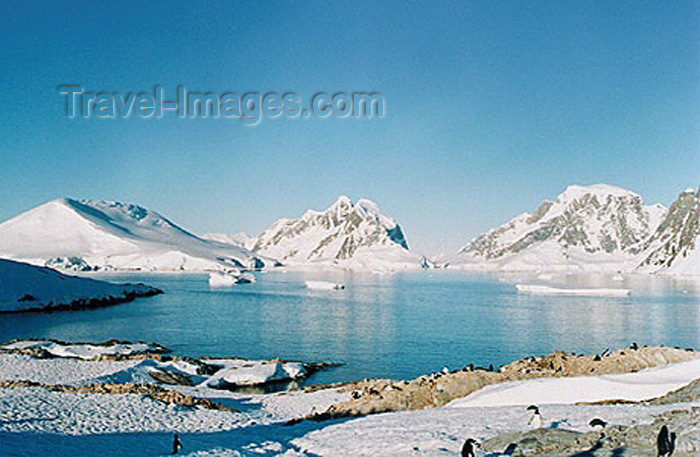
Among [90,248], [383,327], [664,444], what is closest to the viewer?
[664,444]

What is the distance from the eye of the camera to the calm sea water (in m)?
35.9

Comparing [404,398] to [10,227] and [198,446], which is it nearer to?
[198,446]

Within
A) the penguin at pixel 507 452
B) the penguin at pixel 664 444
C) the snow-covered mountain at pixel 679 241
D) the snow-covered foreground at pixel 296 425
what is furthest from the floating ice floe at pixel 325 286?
the snow-covered mountain at pixel 679 241

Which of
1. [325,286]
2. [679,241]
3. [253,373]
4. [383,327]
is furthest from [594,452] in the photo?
[679,241]

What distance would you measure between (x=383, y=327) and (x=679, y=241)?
143 m

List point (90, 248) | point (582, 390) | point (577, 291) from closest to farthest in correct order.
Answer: point (582, 390)
point (577, 291)
point (90, 248)

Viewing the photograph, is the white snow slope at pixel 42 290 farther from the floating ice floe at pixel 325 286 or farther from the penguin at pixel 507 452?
the penguin at pixel 507 452

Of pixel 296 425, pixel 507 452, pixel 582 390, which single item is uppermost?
pixel 507 452

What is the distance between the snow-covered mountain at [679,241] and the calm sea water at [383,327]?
73.3 m

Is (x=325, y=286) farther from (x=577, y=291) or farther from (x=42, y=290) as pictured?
(x=42, y=290)

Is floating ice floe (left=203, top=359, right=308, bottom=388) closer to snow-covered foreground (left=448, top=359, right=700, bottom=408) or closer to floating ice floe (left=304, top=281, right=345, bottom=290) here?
snow-covered foreground (left=448, top=359, right=700, bottom=408)

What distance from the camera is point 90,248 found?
172750mm

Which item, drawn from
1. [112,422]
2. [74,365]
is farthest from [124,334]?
[112,422]

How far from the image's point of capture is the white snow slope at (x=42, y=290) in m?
63.9
